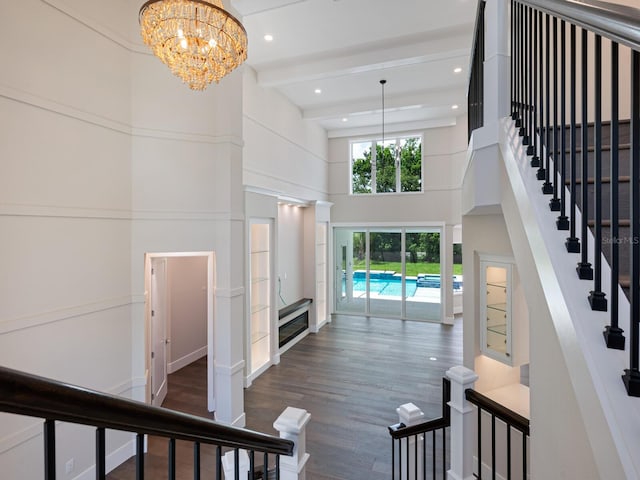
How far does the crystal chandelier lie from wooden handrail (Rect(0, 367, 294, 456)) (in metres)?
2.48

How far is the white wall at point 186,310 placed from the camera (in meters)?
5.67

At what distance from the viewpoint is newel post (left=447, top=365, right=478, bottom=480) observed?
1.94 meters

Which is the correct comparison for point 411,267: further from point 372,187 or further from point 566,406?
point 566,406

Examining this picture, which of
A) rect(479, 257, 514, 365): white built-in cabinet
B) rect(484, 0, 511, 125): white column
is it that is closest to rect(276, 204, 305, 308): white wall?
rect(479, 257, 514, 365): white built-in cabinet

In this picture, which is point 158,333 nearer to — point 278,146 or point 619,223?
point 278,146

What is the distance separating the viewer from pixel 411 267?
8594mm

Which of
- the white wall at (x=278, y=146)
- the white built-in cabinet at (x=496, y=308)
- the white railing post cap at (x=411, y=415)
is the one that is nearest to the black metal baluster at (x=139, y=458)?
the white railing post cap at (x=411, y=415)

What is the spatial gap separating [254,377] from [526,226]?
4.90m

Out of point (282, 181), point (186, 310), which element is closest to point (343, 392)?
point (186, 310)

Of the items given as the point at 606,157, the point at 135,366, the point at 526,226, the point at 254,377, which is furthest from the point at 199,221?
the point at 606,157

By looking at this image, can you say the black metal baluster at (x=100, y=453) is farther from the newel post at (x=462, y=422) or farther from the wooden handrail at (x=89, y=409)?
the newel post at (x=462, y=422)

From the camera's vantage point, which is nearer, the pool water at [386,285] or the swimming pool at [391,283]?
the swimming pool at [391,283]

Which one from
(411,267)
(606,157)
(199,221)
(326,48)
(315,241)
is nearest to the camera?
(606,157)

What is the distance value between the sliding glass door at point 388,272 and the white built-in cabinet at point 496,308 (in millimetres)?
4936
